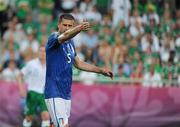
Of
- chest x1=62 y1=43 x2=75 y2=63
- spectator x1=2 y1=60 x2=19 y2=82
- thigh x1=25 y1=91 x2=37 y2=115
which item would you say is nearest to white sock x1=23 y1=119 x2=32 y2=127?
thigh x1=25 y1=91 x2=37 y2=115

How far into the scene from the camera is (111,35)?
20750mm

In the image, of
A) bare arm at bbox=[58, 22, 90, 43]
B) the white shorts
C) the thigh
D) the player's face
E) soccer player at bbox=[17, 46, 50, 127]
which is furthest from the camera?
the thigh

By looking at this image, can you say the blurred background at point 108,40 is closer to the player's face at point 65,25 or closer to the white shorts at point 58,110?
the white shorts at point 58,110

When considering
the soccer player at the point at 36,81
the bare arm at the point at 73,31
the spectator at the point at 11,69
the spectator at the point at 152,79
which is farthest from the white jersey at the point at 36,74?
the bare arm at the point at 73,31

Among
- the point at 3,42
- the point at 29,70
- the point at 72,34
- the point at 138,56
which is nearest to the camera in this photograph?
the point at 72,34

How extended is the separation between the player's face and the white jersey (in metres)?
5.14

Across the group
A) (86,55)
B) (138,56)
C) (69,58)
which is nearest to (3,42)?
(86,55)

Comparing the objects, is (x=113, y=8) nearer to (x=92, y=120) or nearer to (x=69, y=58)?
(x=92, y=120)

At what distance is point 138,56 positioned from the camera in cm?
1948

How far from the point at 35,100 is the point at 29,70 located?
69cm

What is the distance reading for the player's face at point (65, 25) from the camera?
1100 cm

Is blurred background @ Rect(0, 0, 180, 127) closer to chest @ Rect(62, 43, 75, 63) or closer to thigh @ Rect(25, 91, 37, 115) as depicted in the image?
thigh @ Rect(25, 91, 37, 115)

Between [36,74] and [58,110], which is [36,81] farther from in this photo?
[58,110]

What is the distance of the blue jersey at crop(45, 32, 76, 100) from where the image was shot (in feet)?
36.6
